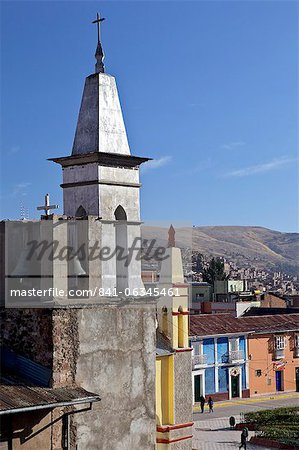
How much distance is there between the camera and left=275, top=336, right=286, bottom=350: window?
148ft

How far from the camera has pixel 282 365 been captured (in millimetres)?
45312

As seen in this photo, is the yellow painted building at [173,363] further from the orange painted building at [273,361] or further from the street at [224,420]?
the orange painted building at [273,361]

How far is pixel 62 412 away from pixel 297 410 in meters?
24.3

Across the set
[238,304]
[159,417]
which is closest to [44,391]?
[159,417]

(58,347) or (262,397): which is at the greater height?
(58,347)

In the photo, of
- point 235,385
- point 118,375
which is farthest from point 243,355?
point 118,375

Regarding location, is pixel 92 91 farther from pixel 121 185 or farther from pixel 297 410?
pixel 297 410

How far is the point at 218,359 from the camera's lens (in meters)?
41.3

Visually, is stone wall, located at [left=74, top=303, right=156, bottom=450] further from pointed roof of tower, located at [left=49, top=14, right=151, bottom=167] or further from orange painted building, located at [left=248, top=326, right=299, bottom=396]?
orange painted building, located at [left=248, top=326, right=299, bottom=396]

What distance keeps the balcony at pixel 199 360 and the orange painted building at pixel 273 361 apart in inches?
162

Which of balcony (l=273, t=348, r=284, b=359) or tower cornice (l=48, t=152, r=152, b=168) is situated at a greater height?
tower cornice (l=48, t=152, r=152, b=168)

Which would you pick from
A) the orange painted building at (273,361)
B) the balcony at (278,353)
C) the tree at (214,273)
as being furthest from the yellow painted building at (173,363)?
the tree at (214,273)

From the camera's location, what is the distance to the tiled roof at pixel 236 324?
136 ft

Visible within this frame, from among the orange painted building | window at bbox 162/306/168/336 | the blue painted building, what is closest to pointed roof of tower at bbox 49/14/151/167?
window at bbox 162/306/168/336
